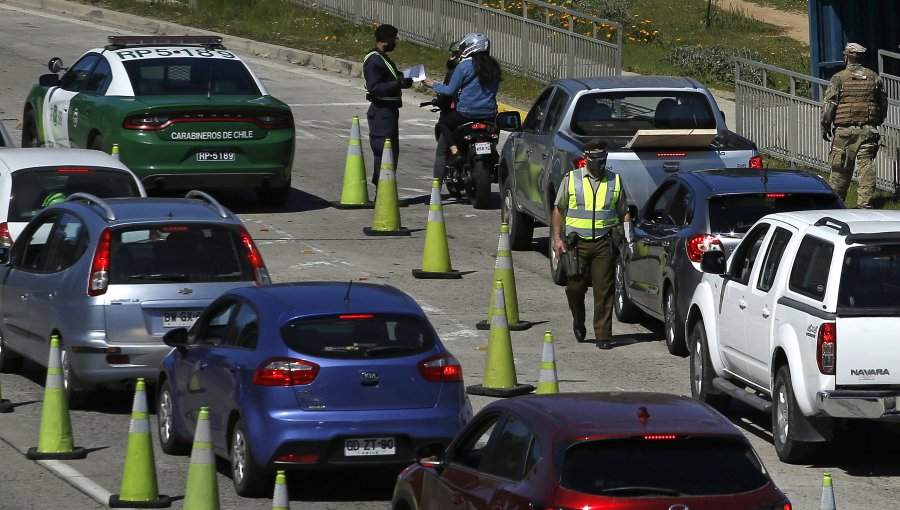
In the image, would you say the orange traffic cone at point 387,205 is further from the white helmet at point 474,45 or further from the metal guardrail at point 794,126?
the metal guardrail at point 794,126

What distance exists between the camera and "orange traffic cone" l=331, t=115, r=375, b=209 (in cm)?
2259

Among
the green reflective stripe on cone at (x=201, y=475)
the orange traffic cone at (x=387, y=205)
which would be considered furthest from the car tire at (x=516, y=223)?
the green reflective stripe on cone at (x=201, y=475)

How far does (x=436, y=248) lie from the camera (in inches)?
741

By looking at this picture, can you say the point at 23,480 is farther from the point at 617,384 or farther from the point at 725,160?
the point at 725,160

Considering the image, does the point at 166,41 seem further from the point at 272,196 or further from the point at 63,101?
the point at 272,196

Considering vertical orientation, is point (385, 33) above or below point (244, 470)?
above

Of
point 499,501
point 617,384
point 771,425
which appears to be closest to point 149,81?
point 617,384

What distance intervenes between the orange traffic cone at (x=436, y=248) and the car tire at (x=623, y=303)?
6.69ft

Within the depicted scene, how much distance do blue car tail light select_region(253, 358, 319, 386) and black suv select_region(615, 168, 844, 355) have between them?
5.07m

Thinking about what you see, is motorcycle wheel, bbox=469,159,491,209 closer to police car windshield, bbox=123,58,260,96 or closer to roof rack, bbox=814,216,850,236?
police car windshield, bbox=123,58,260,96

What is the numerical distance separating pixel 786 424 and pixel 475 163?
1078cm

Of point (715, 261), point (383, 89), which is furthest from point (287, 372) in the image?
point (383, 89)

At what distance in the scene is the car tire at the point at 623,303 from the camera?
684 inches

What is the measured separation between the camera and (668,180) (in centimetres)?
1661
